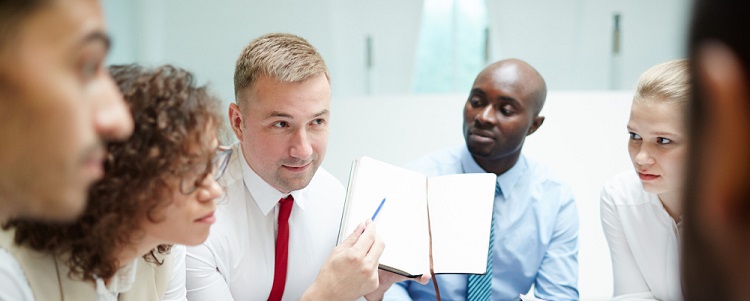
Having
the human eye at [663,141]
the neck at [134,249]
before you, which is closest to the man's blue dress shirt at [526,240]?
the human eye at [663,141]

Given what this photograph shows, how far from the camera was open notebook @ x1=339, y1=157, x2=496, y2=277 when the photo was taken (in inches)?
52.6

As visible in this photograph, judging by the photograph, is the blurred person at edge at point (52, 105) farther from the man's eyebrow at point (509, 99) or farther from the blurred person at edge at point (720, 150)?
the man's eyebrow at point (509, 99)

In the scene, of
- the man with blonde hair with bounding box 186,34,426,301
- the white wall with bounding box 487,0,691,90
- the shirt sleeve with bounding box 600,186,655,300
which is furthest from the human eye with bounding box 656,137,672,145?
the white wall with bounding box 487,0,691,90

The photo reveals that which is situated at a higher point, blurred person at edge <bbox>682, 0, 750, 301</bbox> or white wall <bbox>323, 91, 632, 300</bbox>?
blurred person at edge <bbox>682, 0, 750, 301</bbox>

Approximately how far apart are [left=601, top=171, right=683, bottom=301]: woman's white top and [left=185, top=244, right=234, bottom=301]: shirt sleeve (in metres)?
0.94

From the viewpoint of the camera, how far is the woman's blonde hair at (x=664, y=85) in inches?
58.5

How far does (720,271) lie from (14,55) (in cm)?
Result: 35

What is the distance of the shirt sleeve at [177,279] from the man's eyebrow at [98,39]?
2.71 ft

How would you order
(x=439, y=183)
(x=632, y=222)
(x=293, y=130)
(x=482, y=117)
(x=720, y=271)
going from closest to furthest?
(x=720, y=271) < (x=293, y=130) < (x=439, y=183) < (x=632, y=222) < (x=482, y=117)

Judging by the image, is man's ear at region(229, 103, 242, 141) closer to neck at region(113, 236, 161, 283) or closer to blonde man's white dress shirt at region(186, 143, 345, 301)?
blonde man's white dress shirt at region(186, 143, 345, 301)

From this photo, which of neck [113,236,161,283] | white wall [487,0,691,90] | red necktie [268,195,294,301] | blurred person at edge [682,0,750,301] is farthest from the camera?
white wall [487,0,691,90]

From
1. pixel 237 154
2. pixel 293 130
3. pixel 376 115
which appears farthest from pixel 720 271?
pixel 376 115

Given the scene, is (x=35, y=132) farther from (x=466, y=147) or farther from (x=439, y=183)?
(x=466, y=147)

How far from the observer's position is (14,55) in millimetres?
331
